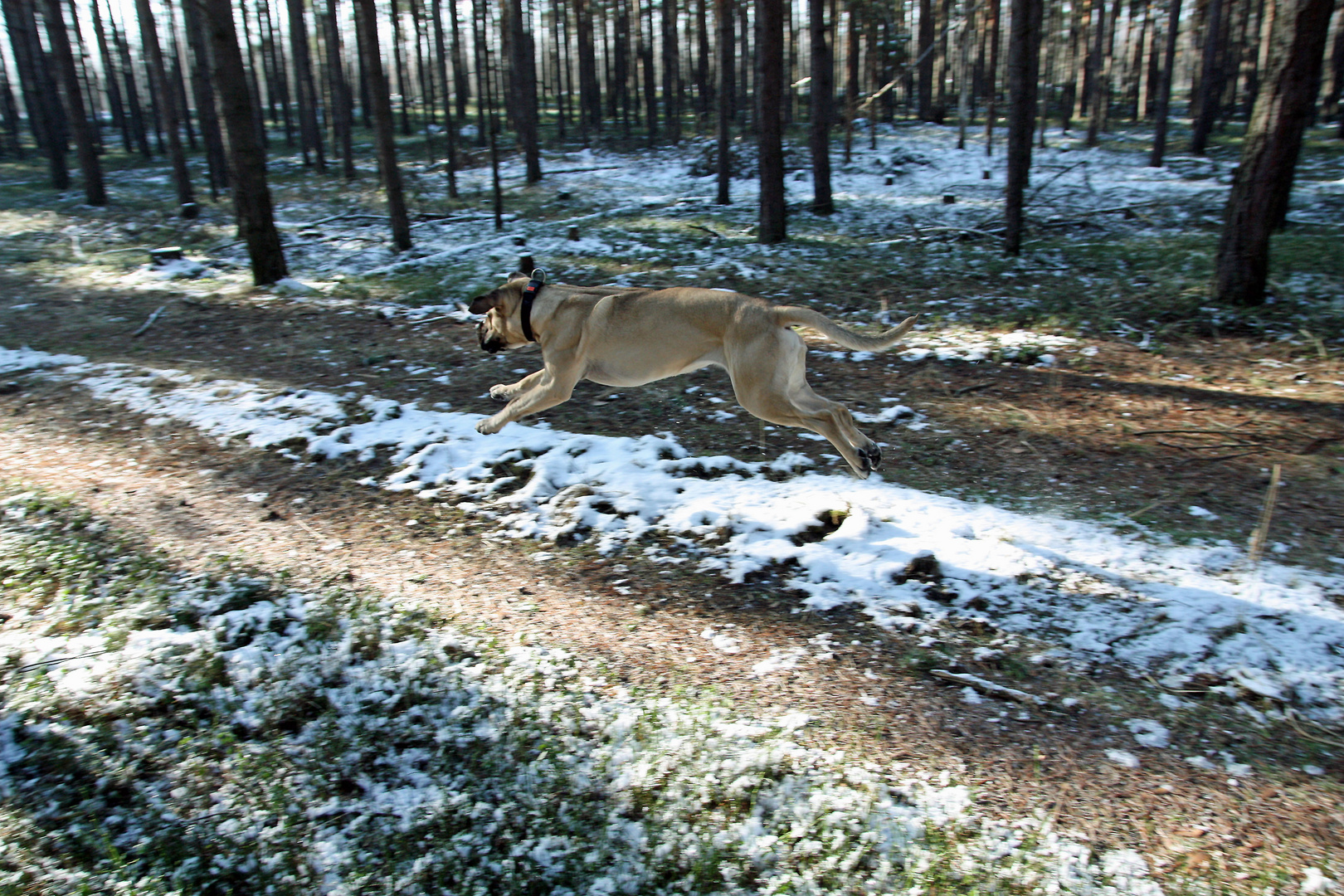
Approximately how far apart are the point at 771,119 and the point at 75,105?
19074mm

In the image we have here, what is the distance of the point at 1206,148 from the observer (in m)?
23.9

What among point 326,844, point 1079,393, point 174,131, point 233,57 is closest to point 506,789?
point 326,844

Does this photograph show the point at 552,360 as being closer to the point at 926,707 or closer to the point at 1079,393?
the point at 926,707

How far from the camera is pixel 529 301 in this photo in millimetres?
6469

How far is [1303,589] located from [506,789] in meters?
4.69

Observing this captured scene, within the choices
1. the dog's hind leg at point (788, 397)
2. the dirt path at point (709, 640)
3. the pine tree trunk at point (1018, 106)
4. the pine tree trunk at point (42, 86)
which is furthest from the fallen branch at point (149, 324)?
the pine tree trunk at point (42, 86)

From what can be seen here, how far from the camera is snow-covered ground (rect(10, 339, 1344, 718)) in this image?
4168mm

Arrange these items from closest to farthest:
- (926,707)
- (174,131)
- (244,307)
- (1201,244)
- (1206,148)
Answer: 1. (926,707)
2. (244,307)
3. (1201,244)
4. (174,131)
5. (1206,148)

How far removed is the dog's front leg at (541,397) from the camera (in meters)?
6.43

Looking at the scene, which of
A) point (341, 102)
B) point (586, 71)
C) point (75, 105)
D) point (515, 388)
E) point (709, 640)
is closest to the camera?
point (709, 640)

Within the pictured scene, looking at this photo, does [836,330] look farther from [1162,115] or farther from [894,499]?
[1162,115]

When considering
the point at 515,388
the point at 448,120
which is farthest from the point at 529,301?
the point at 448,120

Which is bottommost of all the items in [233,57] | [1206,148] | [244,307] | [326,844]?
[326,844]

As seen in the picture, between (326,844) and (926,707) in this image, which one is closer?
(326,844)
